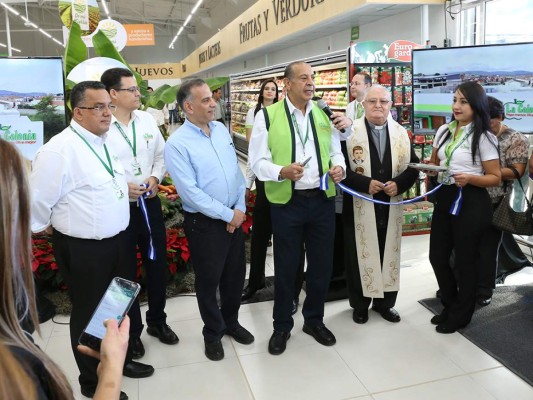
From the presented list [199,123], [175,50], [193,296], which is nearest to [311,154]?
[199,123]

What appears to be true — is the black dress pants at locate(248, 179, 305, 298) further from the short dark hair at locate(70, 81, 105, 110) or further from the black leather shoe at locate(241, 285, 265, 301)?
Result: the short dark hair at locate(70, 81, 105, 110)

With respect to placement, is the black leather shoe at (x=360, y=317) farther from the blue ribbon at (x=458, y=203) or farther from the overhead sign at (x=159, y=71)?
the overhead sign at (x=159, y=71)

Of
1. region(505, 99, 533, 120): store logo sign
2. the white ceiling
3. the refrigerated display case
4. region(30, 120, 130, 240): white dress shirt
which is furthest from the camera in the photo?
the white ceiling

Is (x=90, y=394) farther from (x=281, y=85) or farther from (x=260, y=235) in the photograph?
(x=281, y=85)

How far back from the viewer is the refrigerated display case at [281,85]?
6896 mm

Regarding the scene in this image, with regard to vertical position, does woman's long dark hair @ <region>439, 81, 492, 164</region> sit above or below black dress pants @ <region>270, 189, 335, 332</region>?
above

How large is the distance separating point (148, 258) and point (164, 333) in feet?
1.75

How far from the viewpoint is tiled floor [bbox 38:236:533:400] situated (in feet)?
8.39

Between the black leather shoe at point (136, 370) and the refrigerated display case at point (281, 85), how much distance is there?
14.7 feet

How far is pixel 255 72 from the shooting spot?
11.6 m

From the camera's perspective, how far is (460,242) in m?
2.97

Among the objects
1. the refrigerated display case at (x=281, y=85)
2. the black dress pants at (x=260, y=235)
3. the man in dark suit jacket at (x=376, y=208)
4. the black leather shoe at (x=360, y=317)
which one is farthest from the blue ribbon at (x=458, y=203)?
the refrigerated display case at (x=281, y=85)

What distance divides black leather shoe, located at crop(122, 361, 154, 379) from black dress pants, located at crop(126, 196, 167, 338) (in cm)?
21

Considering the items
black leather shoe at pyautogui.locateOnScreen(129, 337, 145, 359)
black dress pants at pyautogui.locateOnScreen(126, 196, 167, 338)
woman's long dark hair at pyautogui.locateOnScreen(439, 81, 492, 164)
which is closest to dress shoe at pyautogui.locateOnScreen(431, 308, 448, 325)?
woman's long dark hair at pyautogui.locateOnScreen(439, 81, 492, 164)
